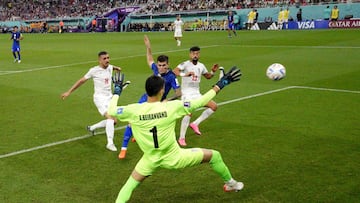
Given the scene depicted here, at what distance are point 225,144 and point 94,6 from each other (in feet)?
234

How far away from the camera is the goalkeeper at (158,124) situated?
5.66 m

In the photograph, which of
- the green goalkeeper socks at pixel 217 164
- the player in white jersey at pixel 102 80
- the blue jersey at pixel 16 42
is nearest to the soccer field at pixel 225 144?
the green goalkeeper socks at pixel 217 164

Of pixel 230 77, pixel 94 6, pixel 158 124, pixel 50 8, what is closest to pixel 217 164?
pixel 158 124

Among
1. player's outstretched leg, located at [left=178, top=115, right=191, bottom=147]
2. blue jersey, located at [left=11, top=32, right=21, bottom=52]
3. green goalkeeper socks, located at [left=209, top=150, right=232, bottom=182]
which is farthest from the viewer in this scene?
blue jersey, located at [left=11, top=32, right=21, bottom=52]

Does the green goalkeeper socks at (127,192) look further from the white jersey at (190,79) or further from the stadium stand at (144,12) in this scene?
the stadium stand at (144,12)

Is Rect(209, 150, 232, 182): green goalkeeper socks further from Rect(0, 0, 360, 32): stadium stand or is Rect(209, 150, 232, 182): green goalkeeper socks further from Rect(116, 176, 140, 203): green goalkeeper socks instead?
Rect(0, 0, 360, 32): stadium stand

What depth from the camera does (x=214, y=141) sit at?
9.75 metres

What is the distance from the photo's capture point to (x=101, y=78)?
32.6 ft

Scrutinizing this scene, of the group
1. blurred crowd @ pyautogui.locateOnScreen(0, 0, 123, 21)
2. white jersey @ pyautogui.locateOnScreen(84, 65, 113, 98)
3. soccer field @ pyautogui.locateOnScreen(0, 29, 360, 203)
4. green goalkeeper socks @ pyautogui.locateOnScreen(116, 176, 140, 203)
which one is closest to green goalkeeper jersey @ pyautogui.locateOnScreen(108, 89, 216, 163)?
green goalkeeper socks @ pyautogui.locateOnScreen(116, 176, 140, 203)

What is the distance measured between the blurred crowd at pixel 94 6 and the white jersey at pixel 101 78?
41965 millimetres

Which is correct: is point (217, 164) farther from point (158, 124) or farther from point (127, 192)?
point (127, 192)

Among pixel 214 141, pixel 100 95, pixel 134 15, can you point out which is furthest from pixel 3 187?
pixel 134 15

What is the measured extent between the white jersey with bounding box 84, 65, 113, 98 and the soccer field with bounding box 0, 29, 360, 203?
3.70ft

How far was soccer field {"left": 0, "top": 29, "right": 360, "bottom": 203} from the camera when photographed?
276 inches
